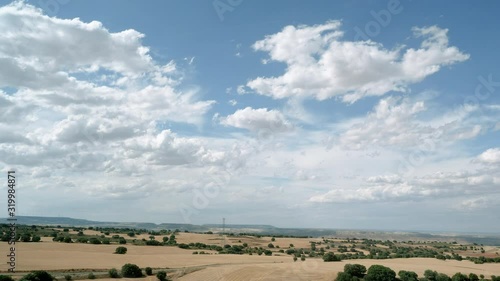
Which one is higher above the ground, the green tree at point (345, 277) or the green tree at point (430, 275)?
the green tree at point (345, 277)

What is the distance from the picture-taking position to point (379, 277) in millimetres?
53688

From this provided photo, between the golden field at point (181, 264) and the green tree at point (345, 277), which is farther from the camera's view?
the golden field at point (181, 264)

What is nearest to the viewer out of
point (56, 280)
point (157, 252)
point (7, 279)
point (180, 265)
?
point (7, 279)

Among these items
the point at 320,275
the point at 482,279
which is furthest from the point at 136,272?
the point at 482,279

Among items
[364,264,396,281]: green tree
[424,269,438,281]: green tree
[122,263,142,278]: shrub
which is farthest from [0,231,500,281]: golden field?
[364,264,396,281]: green tree

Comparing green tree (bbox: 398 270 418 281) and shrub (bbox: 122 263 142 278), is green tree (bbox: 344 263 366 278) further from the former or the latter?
shrub (bbox: 122 263 142 278)

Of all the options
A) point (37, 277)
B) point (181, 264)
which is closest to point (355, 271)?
point (181, 264)

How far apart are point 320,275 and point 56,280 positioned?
32792mm

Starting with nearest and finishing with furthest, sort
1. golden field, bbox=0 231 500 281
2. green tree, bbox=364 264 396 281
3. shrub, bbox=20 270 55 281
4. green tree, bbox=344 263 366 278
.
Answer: shrub, bbox=20 270 55 281 → green tree, bbox=364 264 396 281 → green tree, bbox=344 263 366 278 → golden field, bbox=0 231 500 281

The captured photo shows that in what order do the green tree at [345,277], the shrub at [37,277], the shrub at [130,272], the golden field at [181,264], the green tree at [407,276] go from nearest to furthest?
1. the shrub at [37,277]
2. the green tree at [345,277]
3. the shrub at [130,272]
4. the green tree at [407,276]
5. the golden field at [181,264]

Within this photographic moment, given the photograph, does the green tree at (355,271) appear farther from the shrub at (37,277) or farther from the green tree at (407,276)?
the shrub at (37,277)

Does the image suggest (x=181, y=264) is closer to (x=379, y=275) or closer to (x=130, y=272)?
(x=130, y=272)

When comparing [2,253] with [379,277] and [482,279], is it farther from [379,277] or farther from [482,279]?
[482,279]

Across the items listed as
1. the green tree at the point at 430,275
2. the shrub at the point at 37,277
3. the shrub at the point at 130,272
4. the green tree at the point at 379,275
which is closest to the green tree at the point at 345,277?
the green tree at the point at 379,275
